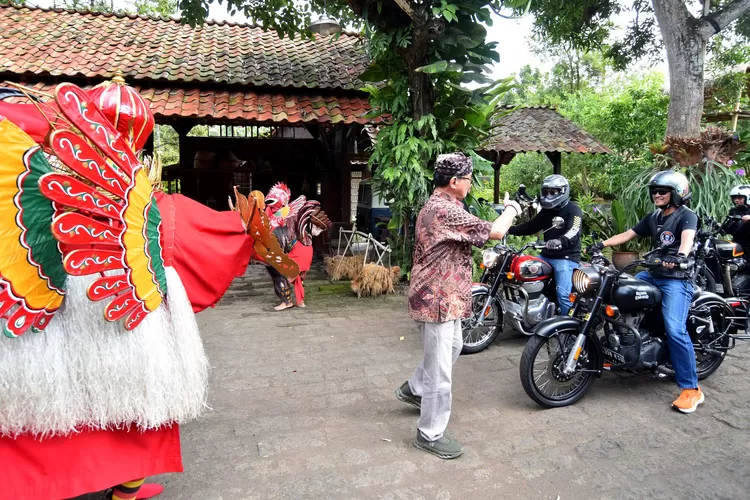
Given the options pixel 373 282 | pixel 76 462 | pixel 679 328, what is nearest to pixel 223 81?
pixel 373 282

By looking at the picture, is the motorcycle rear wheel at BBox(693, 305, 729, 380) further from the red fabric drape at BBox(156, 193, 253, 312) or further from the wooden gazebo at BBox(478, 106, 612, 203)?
the wooden gazebo at BBox(478, 106, 612, 203)

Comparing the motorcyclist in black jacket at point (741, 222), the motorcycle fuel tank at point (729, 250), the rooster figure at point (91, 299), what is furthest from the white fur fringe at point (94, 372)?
the motorcyclist in black jacket at point (741, 222)

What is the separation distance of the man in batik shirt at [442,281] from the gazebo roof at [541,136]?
7.55 meters

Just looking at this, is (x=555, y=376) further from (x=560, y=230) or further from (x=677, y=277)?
(x=560, y=230)

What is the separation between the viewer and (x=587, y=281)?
365cm

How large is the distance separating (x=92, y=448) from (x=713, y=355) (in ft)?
14.3

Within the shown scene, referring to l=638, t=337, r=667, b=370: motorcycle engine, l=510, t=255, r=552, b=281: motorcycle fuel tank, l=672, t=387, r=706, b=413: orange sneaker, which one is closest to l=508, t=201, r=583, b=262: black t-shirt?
l=510, t=255, r=552, b=281: motorcycle fuel tank

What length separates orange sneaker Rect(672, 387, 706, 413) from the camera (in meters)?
3.59

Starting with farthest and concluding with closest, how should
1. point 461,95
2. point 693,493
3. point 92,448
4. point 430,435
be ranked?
point 461,95 < point 430,435 < point 693,493 < point 92,448

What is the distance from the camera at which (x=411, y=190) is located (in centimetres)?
685

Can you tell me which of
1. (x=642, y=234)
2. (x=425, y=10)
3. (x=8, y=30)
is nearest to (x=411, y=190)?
(x=425, y=10)

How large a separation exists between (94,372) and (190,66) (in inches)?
315

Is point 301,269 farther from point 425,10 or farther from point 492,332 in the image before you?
point 425,10

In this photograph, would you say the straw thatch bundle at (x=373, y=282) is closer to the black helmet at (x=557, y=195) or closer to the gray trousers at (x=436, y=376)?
the black helmet at (x=557, y=195)
